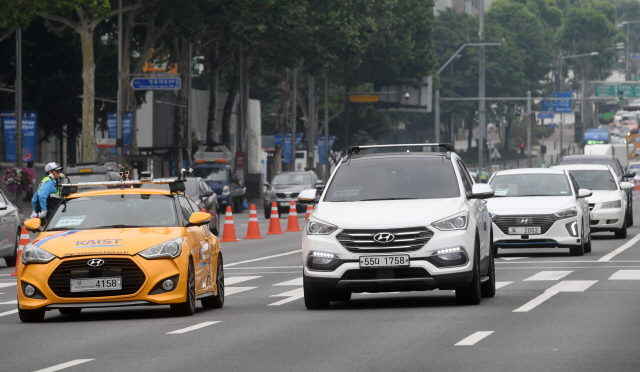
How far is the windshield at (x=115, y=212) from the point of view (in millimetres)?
14258

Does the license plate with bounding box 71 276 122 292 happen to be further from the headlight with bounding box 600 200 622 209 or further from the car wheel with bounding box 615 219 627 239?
the car wheel with bounding box 615 219 627 239

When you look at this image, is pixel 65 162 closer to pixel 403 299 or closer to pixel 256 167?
pixel 256 167

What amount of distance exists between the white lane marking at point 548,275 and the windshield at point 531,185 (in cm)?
484

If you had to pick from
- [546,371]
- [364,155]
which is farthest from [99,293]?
[546,371]

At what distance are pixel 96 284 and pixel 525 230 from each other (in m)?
11.2

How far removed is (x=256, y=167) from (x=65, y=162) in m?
24.6

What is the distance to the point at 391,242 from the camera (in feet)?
44.7

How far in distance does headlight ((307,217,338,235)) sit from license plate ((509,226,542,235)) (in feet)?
31.8

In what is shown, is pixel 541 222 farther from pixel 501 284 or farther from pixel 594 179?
pixel 594 179

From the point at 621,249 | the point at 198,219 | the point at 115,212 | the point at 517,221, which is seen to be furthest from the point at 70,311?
the point at 621,249

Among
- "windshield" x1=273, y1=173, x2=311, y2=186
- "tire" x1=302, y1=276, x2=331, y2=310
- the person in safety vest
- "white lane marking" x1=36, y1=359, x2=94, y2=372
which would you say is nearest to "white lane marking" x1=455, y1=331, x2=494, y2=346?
"white lane marking" x1=36, y1=359, x2=94, y2=372

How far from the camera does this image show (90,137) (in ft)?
149

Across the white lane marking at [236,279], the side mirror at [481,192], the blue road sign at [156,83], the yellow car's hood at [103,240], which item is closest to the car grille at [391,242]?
the side mirror at [481,192]

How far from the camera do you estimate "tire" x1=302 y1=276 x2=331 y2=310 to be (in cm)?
1430
